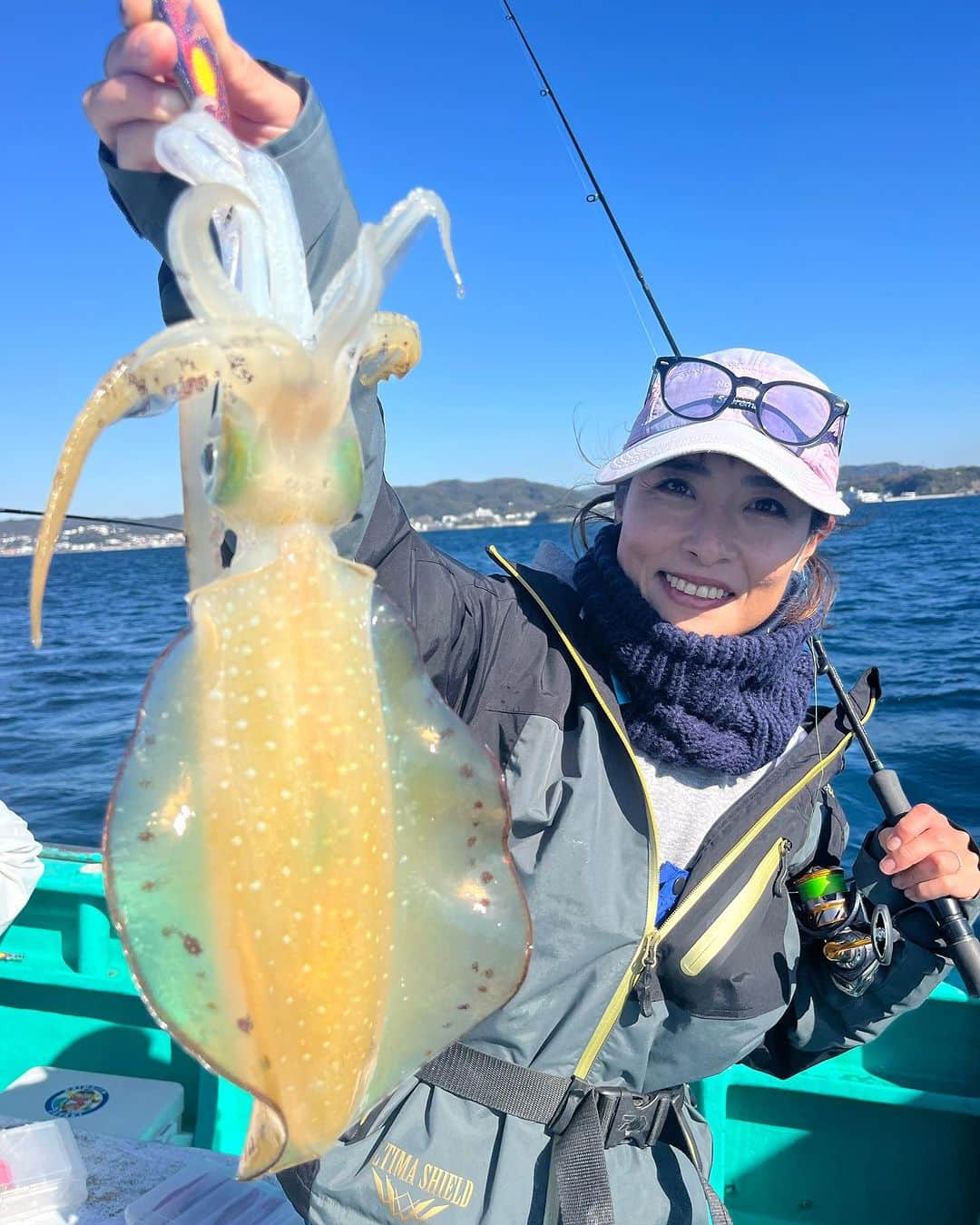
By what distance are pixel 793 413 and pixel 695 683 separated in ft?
3.44

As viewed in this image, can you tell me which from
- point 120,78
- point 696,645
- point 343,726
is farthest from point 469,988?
point 120,78

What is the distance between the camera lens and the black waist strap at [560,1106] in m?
2.32

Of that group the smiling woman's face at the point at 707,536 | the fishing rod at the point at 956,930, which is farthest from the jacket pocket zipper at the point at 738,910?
the smiling woman's face at the point at 707,536

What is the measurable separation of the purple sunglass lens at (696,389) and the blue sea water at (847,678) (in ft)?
3.22

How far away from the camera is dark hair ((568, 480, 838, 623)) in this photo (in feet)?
10.4

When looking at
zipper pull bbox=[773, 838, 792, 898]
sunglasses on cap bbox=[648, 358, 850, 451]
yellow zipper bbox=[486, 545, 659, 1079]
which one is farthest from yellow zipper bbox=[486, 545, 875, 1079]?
sunglasses on cap bbox=[648, 358, 850, 451]

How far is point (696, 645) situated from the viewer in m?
2.78

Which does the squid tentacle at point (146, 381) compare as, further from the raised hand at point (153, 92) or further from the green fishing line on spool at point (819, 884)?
the green fishing line on spool at point (819, 884)

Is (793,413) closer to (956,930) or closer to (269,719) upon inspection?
(956,930)

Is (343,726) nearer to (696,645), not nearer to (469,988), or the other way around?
(469,988)

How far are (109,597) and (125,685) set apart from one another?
3852cm

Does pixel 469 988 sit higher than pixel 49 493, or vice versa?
pixel 49 493

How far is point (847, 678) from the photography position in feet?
57.8

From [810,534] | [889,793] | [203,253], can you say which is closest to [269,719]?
[203,253]
